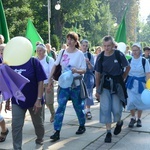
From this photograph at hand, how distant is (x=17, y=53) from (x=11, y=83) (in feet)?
1.27

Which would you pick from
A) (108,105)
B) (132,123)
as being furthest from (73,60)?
(132,123)

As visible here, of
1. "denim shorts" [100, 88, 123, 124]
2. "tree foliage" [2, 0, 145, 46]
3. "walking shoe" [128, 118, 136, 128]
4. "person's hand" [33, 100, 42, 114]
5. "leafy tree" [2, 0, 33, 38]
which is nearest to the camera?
"person's hand" [33, 100, 42, 114]

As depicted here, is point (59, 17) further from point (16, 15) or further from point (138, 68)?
point (138, 68)

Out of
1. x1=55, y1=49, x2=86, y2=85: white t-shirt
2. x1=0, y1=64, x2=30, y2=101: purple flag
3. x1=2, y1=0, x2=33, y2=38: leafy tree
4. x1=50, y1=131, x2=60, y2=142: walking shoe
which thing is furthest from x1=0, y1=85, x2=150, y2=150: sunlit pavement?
x1=2, y1=0, x2=33, y2=38: leafy tree

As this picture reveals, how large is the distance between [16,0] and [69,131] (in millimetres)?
24503

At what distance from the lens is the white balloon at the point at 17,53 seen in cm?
417

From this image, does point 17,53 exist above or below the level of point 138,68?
above

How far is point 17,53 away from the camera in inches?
164

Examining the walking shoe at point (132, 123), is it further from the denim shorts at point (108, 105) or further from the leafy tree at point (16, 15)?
the leafy tree at point (16, 15)

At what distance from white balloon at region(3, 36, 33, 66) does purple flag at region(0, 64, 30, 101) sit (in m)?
0.12

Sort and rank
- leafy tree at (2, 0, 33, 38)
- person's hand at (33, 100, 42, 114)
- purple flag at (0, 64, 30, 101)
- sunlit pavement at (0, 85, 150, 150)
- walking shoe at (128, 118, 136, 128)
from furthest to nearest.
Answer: leafy tree at (2, 0, 33, 38), walking shoe at (128, 118, 136, 128), sunlit pavement at (0, 85, 150, 150), person's hand at (33, 100, 42, 114), purple flag at (0, 64, 30, 101)

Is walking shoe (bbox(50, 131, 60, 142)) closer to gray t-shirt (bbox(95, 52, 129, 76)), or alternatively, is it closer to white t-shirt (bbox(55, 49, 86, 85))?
white t-shirt (bbox(55, 49, 86, 85))

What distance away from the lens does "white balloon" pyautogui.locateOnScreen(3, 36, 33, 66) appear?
4172mm

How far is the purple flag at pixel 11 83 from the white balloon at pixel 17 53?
0.12 m
